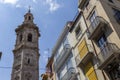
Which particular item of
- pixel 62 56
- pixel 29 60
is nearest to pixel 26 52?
pixel 29 60

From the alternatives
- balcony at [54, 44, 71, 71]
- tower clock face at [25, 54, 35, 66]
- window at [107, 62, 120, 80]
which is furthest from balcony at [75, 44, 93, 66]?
tower clock face at [25, 54, 35, 66]

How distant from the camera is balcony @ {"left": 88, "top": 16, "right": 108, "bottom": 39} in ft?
50.6

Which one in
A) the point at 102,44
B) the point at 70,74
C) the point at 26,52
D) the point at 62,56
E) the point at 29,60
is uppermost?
the point at 26,52

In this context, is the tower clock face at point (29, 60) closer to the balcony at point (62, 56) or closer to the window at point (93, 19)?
the balcony at point (62, 56)

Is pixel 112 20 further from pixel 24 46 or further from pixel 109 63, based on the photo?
pixel 24 46

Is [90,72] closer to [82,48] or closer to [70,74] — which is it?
[82,48]

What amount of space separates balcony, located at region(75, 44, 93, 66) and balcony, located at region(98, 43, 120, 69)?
1412 millimetres

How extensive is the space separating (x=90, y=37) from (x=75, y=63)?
3102 mm

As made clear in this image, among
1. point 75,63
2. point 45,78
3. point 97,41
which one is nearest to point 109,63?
point 97,41

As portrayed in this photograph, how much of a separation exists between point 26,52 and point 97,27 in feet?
103

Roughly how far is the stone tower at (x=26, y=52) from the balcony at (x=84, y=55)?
25189 millimetres

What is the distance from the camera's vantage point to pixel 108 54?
13.8 metres

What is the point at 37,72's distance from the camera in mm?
44406

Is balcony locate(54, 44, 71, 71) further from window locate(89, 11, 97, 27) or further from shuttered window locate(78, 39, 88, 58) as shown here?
window locate(89, 11, 97, 27)
